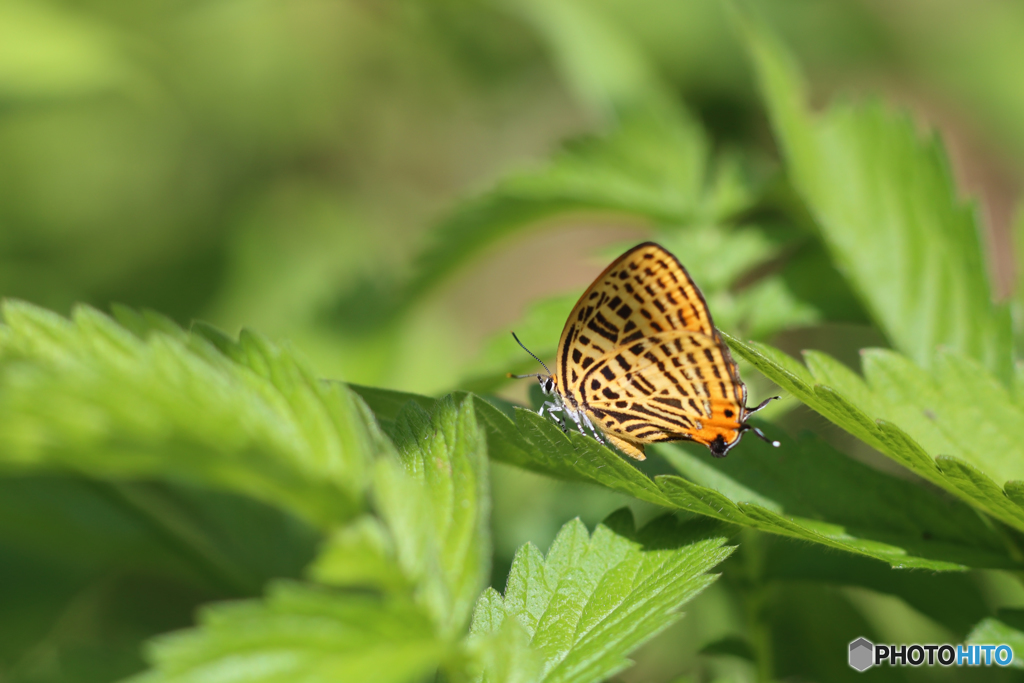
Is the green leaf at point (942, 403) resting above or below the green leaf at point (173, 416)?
below

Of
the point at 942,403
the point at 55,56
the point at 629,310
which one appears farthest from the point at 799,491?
the point at 55,56

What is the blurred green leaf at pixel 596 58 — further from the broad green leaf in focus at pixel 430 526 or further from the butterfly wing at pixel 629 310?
the broad green leaf in focus at pixel 430 526

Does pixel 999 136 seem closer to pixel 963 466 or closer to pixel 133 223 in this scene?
pixel 963 466

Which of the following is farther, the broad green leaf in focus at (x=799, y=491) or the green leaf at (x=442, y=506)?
the broad green leaf in focus at (x=799, y=491)

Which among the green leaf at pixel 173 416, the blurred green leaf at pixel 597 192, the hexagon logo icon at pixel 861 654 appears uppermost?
the blurred green leaf at pixel 597 192

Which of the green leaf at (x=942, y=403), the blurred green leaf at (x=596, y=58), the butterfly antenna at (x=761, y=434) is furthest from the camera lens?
the blurred green leaf at (x=596, y=58)

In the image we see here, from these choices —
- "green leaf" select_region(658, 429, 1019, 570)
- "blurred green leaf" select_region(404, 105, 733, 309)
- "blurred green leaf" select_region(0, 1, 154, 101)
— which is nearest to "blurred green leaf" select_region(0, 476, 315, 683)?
"blurred green leaf" select_region(404, 105, 733, 309)

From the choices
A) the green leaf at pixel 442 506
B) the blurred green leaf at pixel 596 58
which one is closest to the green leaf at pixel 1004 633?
the green leaf at pixel 442 506
